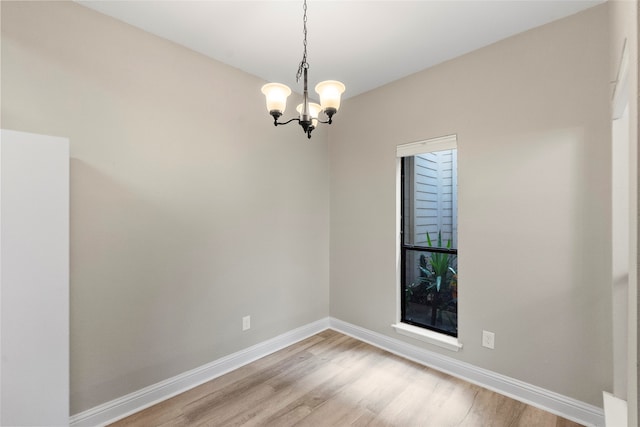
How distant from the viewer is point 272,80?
283 centimetres

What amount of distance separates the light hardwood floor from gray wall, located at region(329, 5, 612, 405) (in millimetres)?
302

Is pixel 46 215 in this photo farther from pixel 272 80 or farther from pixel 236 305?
pixel 272 80

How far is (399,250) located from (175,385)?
89.1 inches

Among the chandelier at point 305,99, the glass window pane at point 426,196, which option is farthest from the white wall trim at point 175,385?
the chandelier at point 305,99

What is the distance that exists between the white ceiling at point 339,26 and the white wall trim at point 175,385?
8.58ft

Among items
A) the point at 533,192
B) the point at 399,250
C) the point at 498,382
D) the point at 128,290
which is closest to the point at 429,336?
the point at 498,382

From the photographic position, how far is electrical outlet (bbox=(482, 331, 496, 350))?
2.25 m

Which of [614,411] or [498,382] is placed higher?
[614,411]

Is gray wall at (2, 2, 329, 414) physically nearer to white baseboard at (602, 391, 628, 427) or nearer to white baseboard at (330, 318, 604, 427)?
white baseboard at (330, 318, 604, 427)

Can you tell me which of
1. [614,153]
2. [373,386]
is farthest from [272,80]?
[373,386]

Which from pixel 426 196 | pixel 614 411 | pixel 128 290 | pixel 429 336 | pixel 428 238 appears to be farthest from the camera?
pixel 426 196

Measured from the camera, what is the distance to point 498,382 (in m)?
2.21

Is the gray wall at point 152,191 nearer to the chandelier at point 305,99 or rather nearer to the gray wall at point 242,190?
the gray wall at point 242,190

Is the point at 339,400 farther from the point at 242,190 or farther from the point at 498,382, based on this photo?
the point at 242,190
